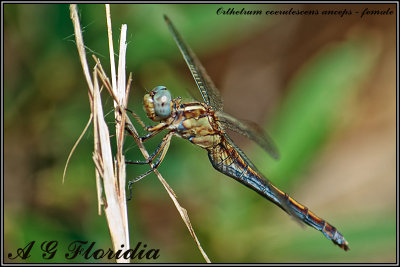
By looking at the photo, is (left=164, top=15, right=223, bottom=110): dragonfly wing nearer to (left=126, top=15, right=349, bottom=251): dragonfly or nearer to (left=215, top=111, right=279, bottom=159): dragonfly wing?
(left=126, top=15, right=349, bottom=251): dragonfly

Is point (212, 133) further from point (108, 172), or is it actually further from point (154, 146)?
point (108, 172)

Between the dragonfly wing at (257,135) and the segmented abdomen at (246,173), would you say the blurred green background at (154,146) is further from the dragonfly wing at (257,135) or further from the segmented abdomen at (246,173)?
the dragonfly wing at (257,135)

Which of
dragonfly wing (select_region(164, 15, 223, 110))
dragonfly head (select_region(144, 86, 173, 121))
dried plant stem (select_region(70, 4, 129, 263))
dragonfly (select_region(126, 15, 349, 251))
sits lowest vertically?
dried plant stem (select_region(70, 4, 129, 263))

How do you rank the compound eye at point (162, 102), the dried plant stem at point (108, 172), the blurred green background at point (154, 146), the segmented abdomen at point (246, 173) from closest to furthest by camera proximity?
the dried plant stem at point (108, 172), the compound eye at point (162, 102), the blurred green background at point (154, 146), the segmented abdomen at point (246, 173)

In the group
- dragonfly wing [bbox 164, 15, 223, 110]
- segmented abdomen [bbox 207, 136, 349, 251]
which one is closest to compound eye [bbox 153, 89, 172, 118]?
dragonfly wing [bbox 164, 15, 223, 110]

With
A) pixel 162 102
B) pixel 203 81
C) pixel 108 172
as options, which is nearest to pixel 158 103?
pixel 162 102

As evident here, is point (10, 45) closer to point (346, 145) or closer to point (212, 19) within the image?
point (212, 19)

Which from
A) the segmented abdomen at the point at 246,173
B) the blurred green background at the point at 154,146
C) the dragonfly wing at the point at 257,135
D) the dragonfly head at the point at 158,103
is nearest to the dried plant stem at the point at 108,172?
the blurred green background at the point at 154,146
